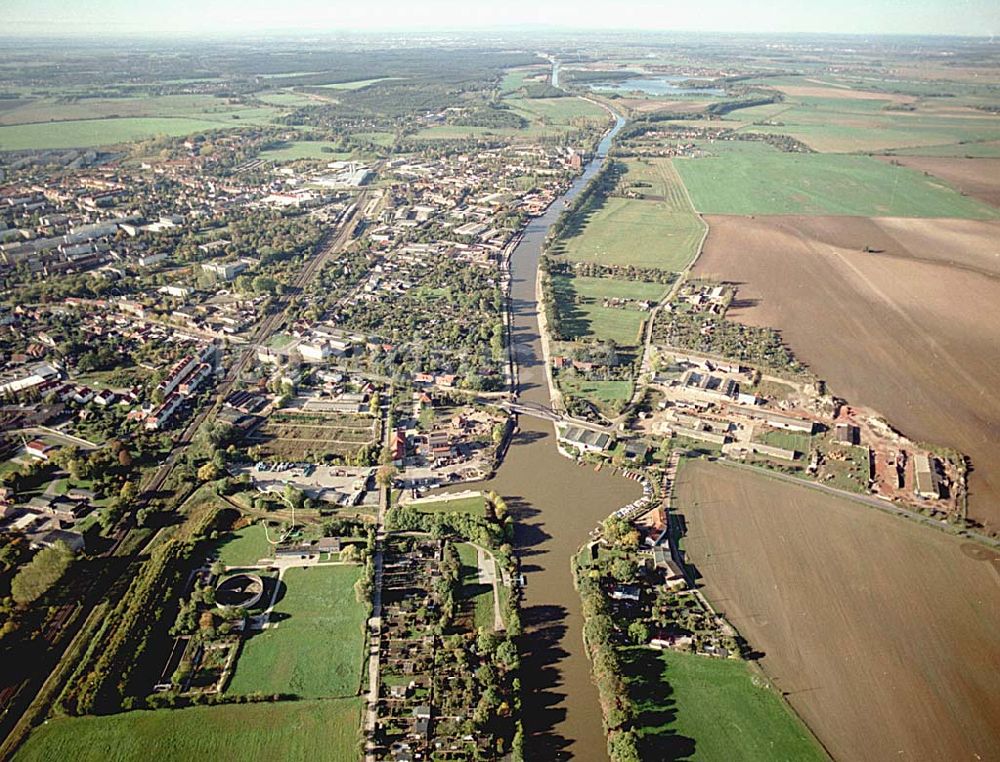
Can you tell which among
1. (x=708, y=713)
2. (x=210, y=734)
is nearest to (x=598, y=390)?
(x=708, y=713)

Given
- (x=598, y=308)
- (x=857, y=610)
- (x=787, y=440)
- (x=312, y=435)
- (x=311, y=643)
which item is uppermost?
(x=598, y=308)

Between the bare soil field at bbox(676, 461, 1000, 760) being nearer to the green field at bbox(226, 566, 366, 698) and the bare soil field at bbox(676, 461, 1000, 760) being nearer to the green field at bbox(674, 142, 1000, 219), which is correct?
the green field at bbox(226, 566, 366, 698)

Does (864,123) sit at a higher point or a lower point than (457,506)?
higher

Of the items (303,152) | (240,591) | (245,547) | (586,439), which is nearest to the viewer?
(240,591)

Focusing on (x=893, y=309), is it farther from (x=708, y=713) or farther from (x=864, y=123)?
(x=864, y=123)

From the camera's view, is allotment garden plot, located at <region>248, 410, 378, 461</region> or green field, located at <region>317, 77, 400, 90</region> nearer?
allotment garden plot, located at <region>248, 410, 378, 461</region>

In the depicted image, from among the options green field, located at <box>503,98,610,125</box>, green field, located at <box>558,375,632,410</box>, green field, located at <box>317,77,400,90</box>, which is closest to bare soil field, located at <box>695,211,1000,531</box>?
green field, located at <box>558,375,632,410</box>
